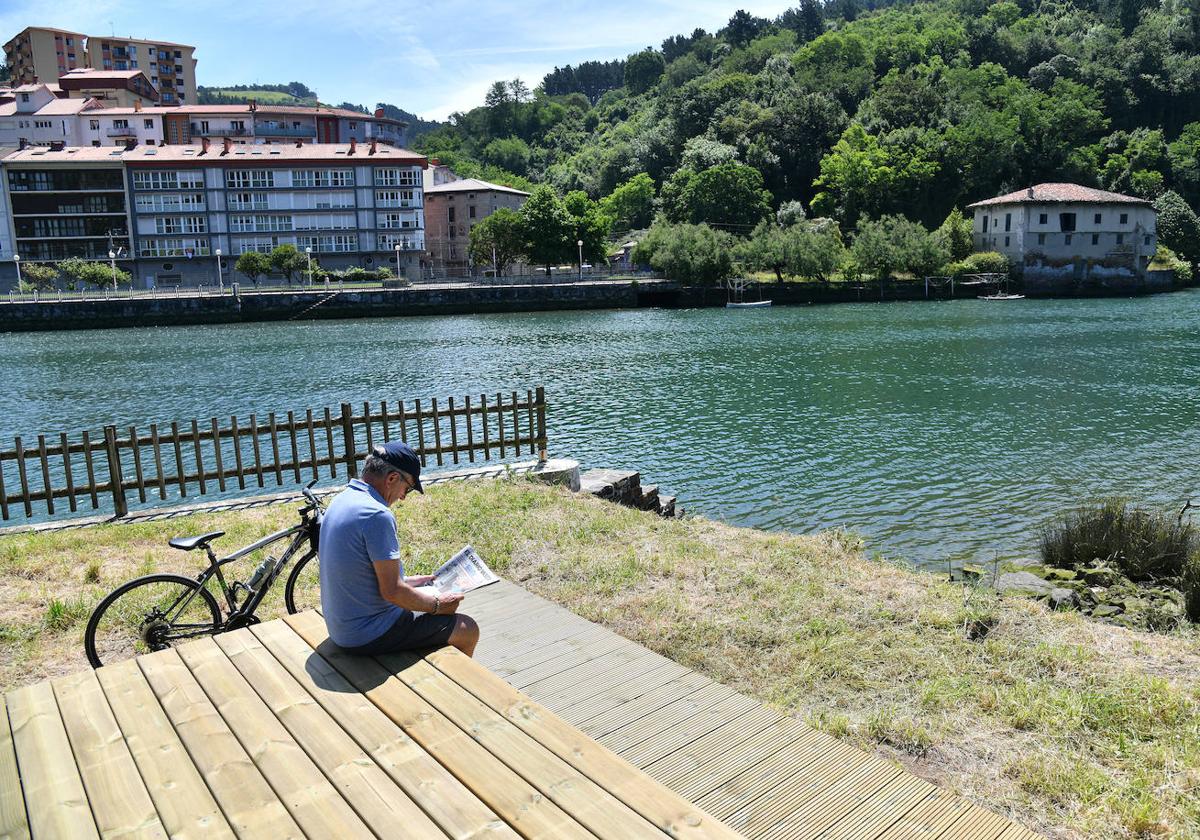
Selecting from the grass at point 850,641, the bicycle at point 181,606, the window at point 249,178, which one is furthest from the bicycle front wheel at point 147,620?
the window at point 249,178

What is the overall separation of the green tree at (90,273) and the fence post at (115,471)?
84.1m

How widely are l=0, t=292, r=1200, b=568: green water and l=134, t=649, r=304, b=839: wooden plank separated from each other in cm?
1187

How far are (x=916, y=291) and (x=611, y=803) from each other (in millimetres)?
93197

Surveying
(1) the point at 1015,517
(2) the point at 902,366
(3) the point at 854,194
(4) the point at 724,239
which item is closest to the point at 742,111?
(3) the point at 854,194

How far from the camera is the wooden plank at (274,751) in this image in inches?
121

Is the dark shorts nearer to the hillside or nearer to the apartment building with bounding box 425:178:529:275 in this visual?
the hillside

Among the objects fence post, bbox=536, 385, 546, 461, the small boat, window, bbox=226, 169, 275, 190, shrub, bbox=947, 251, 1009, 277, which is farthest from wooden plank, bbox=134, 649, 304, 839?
window, bbox=226, 169, 275, 190

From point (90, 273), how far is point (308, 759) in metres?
95.0

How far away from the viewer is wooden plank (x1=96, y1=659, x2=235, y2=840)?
307 centimetres

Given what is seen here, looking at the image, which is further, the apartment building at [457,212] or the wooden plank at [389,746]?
the apartment building at [457,212]

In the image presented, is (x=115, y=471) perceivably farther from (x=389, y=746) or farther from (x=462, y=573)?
(x=389, y=746)

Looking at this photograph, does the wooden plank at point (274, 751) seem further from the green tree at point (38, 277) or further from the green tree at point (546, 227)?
the green tree at point (38, 277)

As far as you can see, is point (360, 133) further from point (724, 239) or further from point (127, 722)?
point (127, 722)

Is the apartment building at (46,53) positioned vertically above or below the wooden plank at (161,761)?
above
